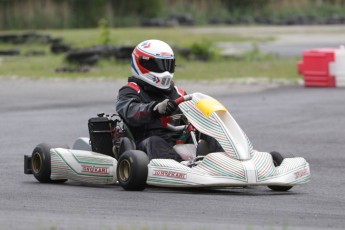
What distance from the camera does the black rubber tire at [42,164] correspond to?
8.34 m

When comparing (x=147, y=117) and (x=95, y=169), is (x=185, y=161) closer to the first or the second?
(x=147, y=117)

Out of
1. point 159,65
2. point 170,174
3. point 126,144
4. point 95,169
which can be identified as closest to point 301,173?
point 170,174

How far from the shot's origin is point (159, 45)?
828 cm

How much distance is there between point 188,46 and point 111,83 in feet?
20.4

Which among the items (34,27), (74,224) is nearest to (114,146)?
(74,224)

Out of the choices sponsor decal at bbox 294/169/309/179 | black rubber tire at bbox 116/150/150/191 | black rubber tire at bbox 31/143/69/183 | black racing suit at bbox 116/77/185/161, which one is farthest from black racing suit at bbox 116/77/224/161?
black rubber tire at bbox 31/143/69/183

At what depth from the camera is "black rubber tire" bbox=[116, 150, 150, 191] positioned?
24.5ft

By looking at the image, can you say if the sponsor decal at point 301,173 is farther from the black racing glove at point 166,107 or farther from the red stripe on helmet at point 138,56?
the red stripe on helmet at point 138,56

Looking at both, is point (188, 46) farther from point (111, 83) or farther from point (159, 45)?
point (159, 45)

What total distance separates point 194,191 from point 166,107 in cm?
64

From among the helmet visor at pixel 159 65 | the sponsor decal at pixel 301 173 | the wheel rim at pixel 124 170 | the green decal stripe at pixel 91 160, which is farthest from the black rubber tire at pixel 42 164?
the sponsor decal at pixel 301 173

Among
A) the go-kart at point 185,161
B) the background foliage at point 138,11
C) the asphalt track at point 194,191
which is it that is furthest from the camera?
the background foliage at point 138,11

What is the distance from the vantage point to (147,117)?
26.1 feet

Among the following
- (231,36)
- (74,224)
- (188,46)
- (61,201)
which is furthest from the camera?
(231,36)
